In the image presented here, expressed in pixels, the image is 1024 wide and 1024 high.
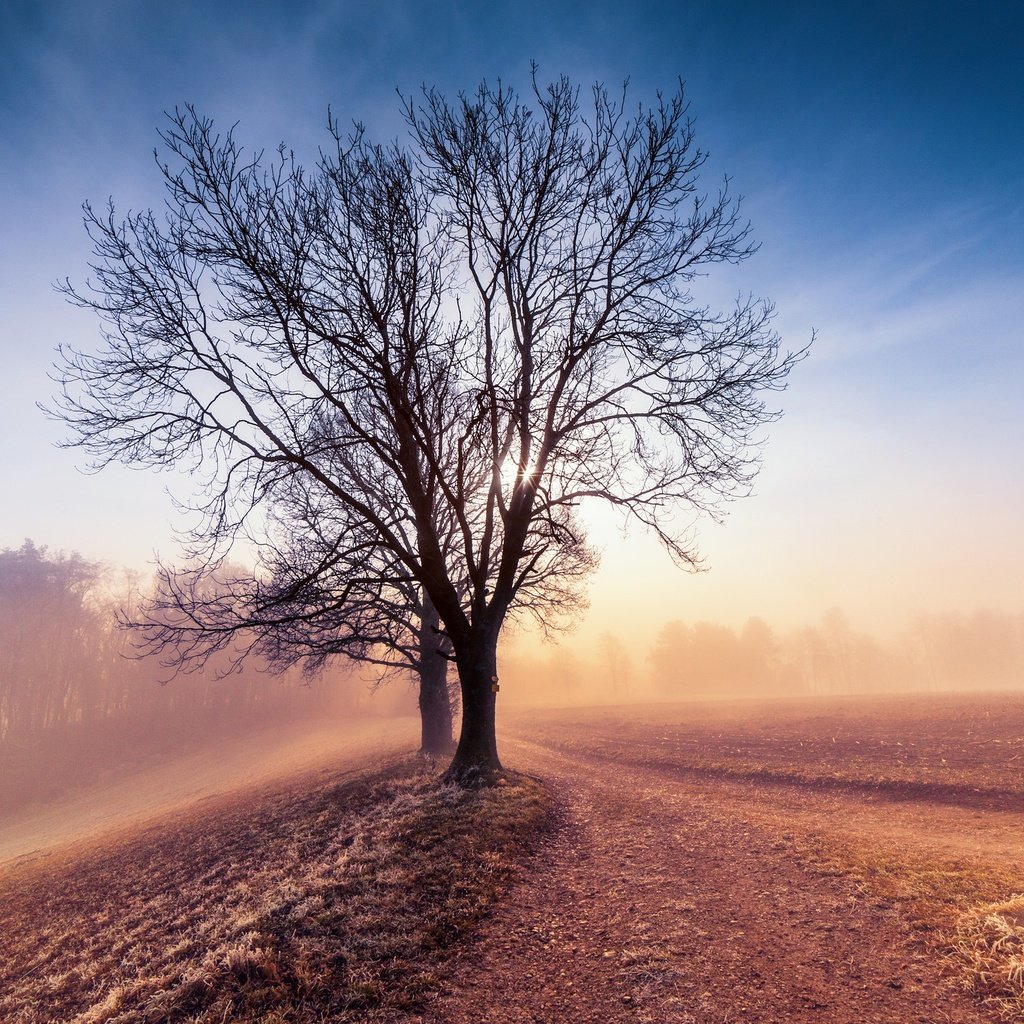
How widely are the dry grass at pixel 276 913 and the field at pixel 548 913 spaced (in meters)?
0.03

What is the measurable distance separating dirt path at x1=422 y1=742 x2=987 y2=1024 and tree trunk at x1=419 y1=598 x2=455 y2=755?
10.1 metres

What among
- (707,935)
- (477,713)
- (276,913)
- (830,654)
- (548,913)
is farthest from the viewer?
(830,654)

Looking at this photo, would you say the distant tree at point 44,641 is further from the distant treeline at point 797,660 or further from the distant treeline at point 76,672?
the distant treeline at point 797,660

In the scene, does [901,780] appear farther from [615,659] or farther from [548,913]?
[615,659]

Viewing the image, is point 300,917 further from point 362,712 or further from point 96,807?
point 362,712

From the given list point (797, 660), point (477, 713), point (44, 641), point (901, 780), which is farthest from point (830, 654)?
point (44, 641)

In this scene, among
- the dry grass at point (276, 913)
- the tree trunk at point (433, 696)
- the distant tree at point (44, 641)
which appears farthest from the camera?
the distant tree at point (44, 641)

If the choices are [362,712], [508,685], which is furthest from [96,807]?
[508,685]

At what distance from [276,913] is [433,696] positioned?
39.9ft

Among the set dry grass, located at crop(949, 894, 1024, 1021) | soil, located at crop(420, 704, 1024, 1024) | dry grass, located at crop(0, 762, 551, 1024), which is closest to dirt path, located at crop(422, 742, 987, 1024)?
soil, located at crop(420, 704, 1024, 1024)

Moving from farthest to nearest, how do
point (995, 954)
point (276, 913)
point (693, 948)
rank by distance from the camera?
point (276, 913) → point (693, 948) → point (995, 954)

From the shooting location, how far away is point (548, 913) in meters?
5.45

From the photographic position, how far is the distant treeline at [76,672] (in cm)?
4200

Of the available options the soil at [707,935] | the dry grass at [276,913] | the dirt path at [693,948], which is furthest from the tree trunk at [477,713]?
the dirt path at [693,948]
